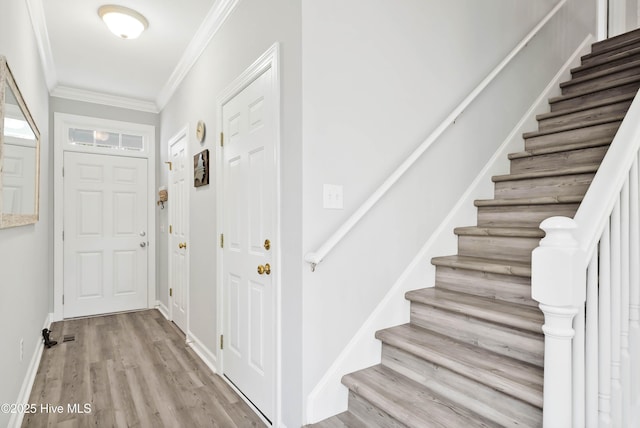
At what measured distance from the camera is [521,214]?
83.2 inches

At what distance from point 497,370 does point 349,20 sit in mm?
1831

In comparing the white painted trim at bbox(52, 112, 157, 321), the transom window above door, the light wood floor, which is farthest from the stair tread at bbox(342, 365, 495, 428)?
the transom window above door

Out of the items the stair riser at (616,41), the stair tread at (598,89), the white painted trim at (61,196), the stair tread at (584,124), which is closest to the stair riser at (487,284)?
the stair tread at (584,124)

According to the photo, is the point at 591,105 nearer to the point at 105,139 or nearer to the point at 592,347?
the point at 592,347

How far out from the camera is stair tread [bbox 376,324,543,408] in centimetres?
130

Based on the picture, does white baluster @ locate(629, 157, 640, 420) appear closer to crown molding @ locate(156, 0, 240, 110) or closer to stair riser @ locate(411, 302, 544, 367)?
stair riser @ locate(411, 302, 544, 367)

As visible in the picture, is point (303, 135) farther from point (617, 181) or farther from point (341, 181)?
point (617, 181)

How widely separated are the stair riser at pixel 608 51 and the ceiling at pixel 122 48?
314 cm

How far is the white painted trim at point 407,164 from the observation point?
5.38ft

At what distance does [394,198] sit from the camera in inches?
79.2

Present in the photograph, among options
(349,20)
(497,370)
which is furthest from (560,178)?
(349,20)

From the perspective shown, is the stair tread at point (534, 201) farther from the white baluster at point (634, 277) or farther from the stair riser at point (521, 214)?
the white baluster at point (634, 277)

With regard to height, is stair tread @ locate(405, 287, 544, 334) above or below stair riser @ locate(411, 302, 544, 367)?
above

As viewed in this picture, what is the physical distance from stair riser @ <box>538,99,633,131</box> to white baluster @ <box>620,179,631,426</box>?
132 centimetres
